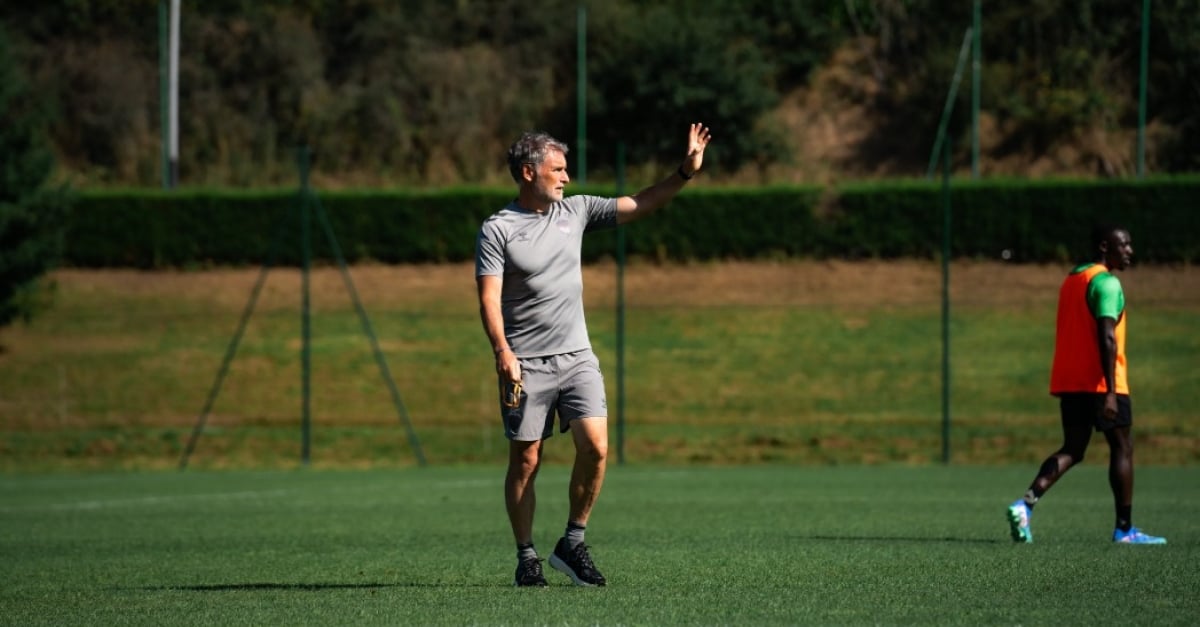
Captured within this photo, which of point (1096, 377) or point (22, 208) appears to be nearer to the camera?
point (1096, 377)

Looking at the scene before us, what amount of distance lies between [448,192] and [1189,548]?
27.6 metres

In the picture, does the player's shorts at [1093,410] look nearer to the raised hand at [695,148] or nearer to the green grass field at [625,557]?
the green grass field at [625,557]

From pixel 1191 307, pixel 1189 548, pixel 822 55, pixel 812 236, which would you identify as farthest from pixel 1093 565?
pixel 822 55

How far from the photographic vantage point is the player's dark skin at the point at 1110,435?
31.5 feet

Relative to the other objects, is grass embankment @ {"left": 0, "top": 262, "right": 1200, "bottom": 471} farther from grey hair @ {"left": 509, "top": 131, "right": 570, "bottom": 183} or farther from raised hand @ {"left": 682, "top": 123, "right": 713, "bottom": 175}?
grey hair @ {"left": 509, "top": 131, "right": 570, "bottom": 183}

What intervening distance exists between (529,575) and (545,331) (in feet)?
3.81

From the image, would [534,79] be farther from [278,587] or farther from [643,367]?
[278,587]

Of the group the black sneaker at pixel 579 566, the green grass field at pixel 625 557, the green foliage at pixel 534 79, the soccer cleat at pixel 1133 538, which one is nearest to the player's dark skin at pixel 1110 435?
the soccer cleat at pixel 1133 538

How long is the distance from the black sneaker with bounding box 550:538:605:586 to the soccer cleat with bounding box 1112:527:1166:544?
3661 millimetres

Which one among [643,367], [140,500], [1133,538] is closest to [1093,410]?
[1133,538]

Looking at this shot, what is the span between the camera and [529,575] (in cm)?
764

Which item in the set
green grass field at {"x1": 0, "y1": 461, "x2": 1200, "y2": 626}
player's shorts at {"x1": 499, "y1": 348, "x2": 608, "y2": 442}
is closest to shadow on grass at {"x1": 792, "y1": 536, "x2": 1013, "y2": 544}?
green grass field at {"x1": 0, "y1": 461, "x2": 1200, "y2": 626}

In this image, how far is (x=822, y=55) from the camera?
4428 cm

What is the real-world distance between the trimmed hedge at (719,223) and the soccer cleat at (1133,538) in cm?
A: 2219
